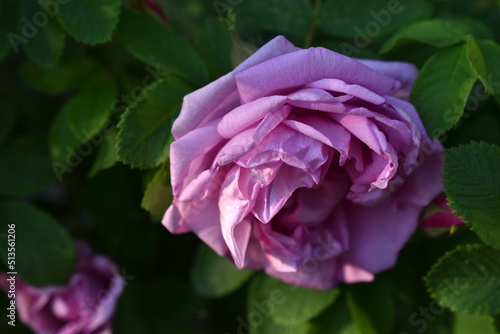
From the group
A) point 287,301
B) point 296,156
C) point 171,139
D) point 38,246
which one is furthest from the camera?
point 38,246

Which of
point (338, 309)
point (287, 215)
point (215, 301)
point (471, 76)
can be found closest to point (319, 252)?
point (287, 215)

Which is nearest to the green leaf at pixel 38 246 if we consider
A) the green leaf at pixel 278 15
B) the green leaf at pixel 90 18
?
the green leaf at pixel 90 18

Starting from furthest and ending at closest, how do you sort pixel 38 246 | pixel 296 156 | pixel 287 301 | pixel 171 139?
pixel 38 246, pixel 287 301, pixel 171 139, pixel 296 156

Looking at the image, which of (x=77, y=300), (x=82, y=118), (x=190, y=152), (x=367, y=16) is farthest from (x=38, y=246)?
(x=367, y=16)

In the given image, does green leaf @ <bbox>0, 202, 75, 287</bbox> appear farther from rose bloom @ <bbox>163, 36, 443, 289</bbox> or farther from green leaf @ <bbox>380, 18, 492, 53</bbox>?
green leaf @ <bbox>380, 18, 492, 53</bbox>

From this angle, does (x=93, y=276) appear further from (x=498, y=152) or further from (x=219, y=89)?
(x=498, y=152)

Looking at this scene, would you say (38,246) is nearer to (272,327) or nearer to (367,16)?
(272,327)
